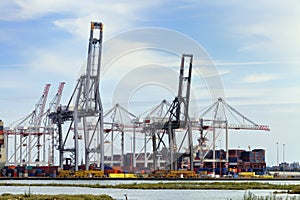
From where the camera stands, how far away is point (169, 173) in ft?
471

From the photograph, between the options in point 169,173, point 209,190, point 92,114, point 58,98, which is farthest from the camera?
point 58,98

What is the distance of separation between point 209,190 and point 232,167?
10409cm

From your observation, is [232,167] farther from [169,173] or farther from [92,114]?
[92,114]

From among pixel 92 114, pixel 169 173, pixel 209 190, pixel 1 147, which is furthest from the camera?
pixel 169 173

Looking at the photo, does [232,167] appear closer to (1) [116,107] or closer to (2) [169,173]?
(1) [116,107]

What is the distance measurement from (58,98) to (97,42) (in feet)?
164

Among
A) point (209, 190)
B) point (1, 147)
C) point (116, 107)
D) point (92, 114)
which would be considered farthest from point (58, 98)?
point (1, 147)

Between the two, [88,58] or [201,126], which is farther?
[201,126]

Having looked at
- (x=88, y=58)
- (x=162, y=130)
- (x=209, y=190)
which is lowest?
(x=209, y=190)

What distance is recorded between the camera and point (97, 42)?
135m

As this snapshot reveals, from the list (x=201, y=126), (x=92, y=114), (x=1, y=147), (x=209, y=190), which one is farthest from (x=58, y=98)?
(x=1, y=147)

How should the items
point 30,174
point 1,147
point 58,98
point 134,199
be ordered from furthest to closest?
point 58,98 → point 30,174 → point 134,199 → point 1,147

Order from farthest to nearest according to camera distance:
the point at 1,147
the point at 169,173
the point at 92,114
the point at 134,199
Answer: the point at 169,173
the point at 92,114
the point at 134,199
the point at 1,147

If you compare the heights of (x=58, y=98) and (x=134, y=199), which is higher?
(x=58, y=98)
